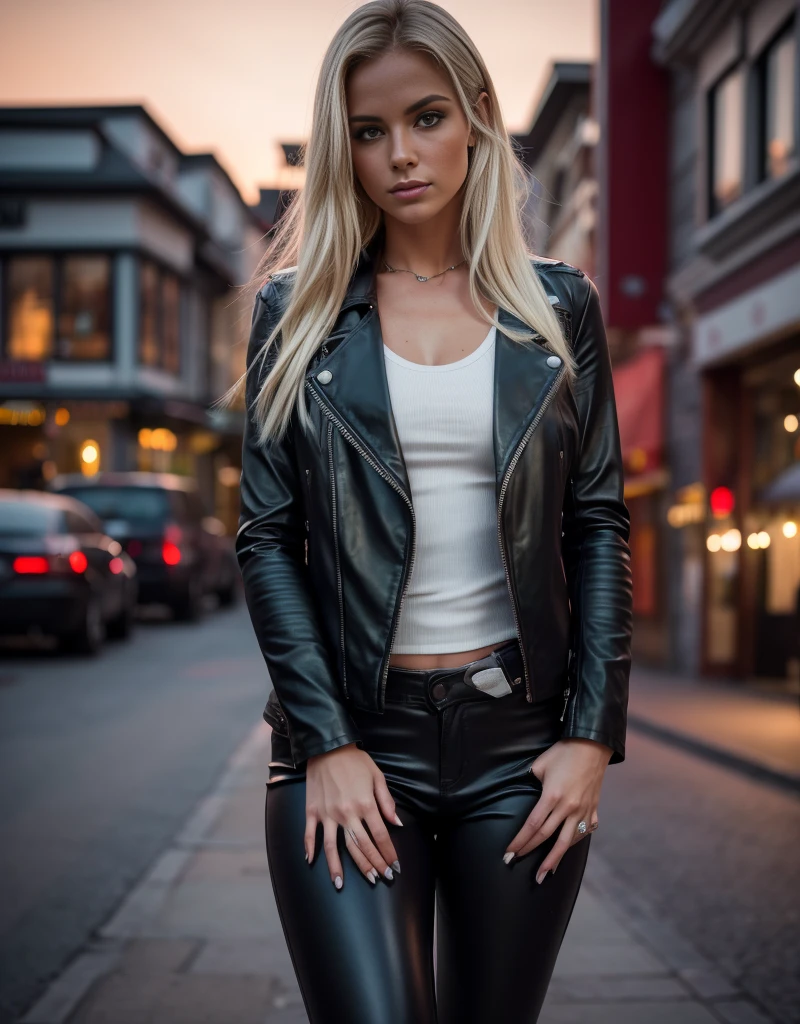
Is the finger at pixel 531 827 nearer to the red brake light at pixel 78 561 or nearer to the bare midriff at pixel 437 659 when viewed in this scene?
the bare midriff at pixel 437 659

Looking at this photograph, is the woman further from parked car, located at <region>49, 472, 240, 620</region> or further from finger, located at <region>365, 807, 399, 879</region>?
parked car, located at <region>49, 472, 240, 620</region>

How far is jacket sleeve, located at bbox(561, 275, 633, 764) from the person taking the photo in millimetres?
2004

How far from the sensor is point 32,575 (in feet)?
42.7

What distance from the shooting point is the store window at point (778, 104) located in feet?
36.3

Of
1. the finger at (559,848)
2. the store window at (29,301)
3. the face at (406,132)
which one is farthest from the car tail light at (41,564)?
the store window at (29,301)

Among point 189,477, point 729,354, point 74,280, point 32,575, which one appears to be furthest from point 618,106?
point 189,477

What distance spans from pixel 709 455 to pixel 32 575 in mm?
7171

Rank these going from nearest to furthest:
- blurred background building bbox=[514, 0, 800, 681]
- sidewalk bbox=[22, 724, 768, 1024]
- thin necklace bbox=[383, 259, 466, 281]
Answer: thin necklace bbox=[383, 259, 466, 281] < sidewalk bbox=[22, 724, 768, 1024] < blurred background building bbox=[514, 0, 800, 681]

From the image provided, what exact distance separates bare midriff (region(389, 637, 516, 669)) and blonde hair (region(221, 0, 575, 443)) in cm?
41

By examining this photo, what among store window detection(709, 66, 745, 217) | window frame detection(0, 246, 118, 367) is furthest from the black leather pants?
window frame detection(0, 246, 118, 367)

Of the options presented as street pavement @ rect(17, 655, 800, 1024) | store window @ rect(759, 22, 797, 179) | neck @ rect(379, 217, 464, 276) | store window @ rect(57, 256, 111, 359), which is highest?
store window @ rect(57, 256, 111, 359)

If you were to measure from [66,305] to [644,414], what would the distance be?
69.4 feet

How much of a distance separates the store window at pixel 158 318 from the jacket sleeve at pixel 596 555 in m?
31.7

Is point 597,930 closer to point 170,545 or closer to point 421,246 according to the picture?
point 421,246
